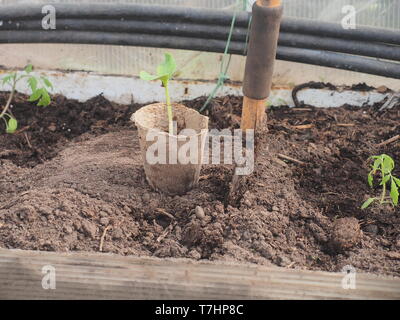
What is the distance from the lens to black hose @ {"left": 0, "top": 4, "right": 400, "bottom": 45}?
222 cm

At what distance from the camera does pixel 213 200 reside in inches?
71.6

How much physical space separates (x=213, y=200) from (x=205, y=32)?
81cm

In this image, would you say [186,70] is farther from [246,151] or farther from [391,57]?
[391,57]

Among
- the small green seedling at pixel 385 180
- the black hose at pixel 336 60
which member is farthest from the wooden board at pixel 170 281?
the black hose at pixel 336 60

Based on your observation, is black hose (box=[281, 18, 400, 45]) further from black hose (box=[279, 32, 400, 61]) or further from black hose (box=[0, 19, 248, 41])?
black hose (box=[0, 19, 248, 41])

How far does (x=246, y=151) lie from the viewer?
2047mm

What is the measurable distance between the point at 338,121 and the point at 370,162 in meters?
0.31

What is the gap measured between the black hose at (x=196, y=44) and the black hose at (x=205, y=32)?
0.02m

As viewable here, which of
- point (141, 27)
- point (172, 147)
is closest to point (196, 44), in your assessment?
point (141, 27)

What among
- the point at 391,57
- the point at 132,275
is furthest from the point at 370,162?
the point at 132,275

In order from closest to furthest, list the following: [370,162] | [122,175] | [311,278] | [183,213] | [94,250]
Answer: [311,278]
[94,250]
[183,213]
[122,175]
[370,162]

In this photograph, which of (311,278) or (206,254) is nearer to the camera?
(311,278)

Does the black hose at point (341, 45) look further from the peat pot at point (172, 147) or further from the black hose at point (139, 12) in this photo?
the peat pot at point (172, 147)

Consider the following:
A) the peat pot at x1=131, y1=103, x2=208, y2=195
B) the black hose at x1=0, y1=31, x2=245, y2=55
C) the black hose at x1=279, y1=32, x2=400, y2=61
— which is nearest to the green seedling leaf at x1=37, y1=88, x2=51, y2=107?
the black hose at x1=0, y1=31, x2=245, y2=55
